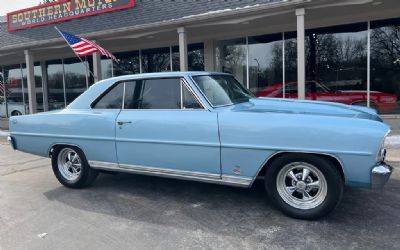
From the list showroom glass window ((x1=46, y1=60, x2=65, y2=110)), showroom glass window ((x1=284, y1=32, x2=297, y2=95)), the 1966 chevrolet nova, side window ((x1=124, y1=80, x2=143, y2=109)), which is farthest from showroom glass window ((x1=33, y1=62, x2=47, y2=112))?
side window ((x1=124, y1=80, x2=143, y2=109))

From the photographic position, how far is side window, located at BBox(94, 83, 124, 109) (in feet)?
17.1

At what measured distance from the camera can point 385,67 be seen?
11219 mm

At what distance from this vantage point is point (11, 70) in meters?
20.7

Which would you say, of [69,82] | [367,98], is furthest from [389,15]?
[69,82]

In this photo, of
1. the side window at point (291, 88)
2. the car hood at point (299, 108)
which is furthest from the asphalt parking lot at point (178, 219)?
the side window at point (291, 88)

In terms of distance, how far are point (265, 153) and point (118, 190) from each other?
8.17 ft

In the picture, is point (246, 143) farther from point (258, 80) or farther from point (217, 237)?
point (258, 80)

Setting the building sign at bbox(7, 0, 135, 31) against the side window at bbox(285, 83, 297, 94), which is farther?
the building sign at bbox(7, 0, 135, 31)

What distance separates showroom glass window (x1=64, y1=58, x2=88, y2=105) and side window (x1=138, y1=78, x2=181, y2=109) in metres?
13.7

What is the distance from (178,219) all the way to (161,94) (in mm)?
1657

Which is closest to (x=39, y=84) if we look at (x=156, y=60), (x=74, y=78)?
(x=74, y=78)

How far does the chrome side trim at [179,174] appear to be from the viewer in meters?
4.28

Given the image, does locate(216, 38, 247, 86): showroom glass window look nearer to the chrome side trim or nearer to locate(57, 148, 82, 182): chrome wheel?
locate(57, 148, 82, 182): chrome wheel

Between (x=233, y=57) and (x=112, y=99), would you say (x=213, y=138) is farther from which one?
(x=233, y=57)
